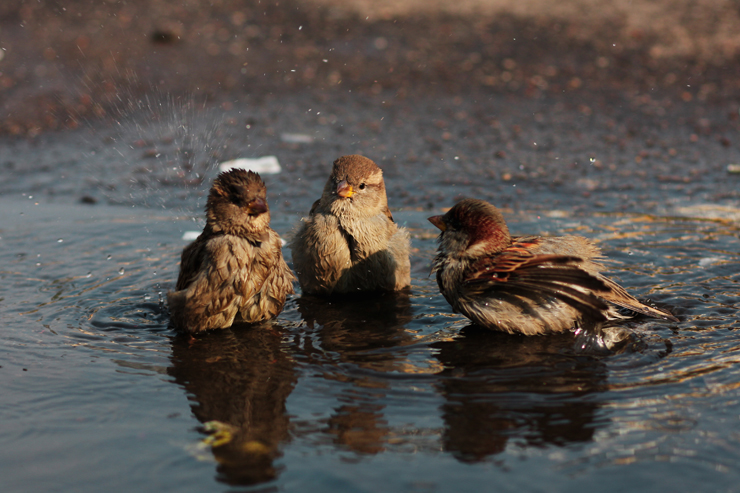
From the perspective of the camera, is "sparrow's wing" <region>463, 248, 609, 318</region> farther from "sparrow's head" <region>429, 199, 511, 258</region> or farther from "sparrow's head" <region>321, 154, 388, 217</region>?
"sparrow's head" <region>321, 154, 388, 217</region>

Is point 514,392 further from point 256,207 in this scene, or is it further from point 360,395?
point 256,207

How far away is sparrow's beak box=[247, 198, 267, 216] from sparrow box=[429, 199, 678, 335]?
1102 mm

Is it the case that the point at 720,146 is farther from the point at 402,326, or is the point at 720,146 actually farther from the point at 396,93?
the point at 402,326

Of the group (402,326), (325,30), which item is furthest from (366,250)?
(325,30)

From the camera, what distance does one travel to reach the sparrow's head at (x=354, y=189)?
546 centimetres

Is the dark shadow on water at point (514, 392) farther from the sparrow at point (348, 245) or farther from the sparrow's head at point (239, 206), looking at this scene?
the sparrow's head at point (239, 206)

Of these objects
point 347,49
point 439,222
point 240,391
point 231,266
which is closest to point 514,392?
point 240,391

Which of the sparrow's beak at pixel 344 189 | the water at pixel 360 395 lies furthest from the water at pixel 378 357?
the sparrow's beak at pixel 344 189

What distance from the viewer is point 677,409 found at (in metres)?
3.49

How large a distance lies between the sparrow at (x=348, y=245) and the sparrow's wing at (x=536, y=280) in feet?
3.11

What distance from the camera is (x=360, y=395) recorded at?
12.3ft

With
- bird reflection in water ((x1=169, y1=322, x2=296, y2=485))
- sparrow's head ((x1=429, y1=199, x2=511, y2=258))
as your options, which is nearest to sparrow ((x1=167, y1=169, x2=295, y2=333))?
bird reflection in water ((x1=169, y1=322, x2=296, y2=485))

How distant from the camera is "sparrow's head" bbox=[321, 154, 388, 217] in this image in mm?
5457

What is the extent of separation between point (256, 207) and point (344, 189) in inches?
34.3
